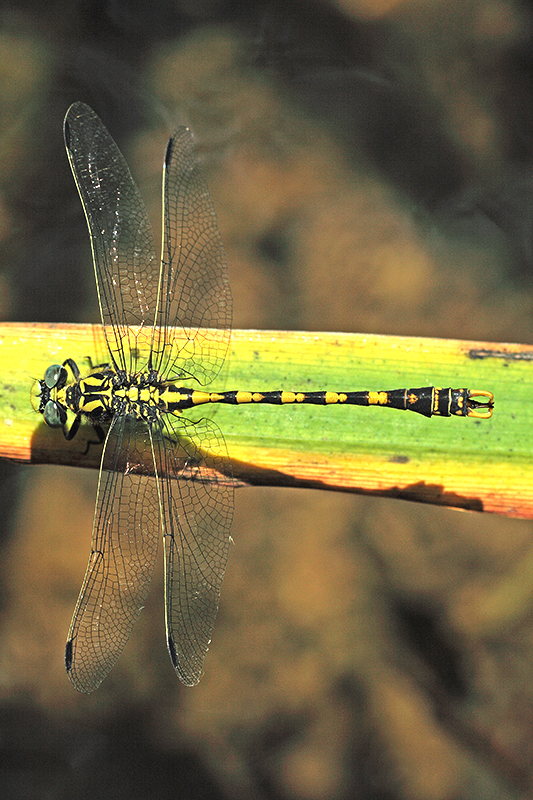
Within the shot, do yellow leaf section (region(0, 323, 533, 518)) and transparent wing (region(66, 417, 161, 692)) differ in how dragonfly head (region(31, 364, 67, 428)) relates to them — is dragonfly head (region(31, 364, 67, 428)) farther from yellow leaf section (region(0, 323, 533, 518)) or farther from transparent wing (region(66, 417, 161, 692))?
transparent wing (region(66, 417, 161, 692))

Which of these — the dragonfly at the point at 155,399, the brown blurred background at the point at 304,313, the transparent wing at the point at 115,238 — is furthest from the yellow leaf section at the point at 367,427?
the brown blurred background at the point at 304,313

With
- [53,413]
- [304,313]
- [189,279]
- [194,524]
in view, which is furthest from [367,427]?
[304,313]

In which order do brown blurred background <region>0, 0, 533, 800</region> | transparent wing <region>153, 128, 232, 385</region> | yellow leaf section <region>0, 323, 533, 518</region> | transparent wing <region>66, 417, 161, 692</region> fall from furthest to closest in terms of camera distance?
brown blurred background <region>0, 0, 533, 800</region> < transparent wing <region>153, 128, 232, 385</region> < yellow leaf section <region>0, 323, 533, 518</region> < transparent wing <region>66, 417, 161, 692</region>

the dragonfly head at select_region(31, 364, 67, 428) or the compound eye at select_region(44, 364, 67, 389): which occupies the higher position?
the compound eye at select_region(44, 364, 67, 389)

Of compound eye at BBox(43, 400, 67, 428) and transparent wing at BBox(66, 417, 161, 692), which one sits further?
compound eye at BBox(43, 400, 67, 428)

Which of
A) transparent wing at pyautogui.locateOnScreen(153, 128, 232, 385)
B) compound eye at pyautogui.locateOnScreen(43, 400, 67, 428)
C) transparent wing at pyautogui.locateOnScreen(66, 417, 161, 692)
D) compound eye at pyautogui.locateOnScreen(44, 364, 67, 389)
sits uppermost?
transparent wing at pyautogui.locateOnScreen(153, 128, 232, 385)

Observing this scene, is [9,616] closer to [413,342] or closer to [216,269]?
[216,269]

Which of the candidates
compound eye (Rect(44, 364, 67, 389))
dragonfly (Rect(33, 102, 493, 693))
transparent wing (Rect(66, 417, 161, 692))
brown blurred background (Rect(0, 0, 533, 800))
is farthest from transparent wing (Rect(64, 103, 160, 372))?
brown blurred background (Rect(0, 0, 533, 800))

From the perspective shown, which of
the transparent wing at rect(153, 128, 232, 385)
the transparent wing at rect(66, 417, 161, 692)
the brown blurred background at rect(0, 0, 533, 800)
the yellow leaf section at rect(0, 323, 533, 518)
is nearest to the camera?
the transparent wing at rect(66, 417, 161, 692)
